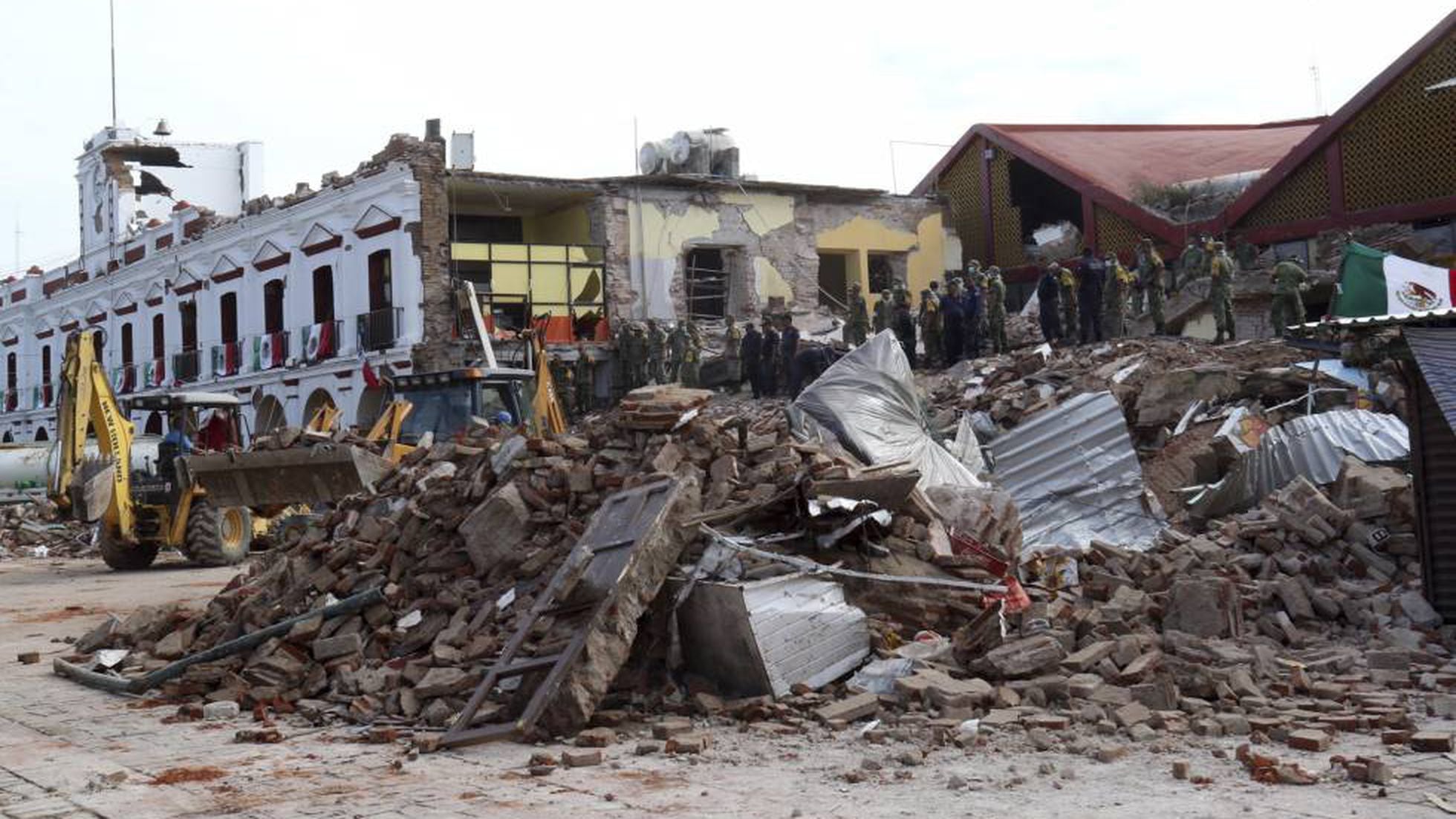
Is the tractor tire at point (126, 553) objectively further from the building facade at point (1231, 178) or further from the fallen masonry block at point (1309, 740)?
the building facade at point (1231, 178)

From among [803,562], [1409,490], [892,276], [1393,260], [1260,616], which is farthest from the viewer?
[892,276]

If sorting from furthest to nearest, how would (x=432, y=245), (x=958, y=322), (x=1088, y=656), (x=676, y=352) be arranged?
(x=432, y=245), (x=676, y=352), (x=958, y=322), (x=1088, y=656)

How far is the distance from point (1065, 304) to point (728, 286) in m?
10.3

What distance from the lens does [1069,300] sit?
23.6 metres

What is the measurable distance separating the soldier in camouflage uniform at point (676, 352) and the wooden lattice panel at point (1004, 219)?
907cm

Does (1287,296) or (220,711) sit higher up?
(1287,296)

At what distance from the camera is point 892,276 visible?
34.2 metres

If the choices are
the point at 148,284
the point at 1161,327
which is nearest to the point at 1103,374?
the point at 1161,327

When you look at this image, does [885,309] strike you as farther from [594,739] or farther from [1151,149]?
[594,739]

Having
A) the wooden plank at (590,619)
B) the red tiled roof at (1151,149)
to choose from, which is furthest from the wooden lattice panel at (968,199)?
the wooden plank at (590,619)

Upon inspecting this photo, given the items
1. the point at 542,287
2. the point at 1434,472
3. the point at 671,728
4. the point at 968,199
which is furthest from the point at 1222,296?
the point at 671,728

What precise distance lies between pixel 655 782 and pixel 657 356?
2192cm

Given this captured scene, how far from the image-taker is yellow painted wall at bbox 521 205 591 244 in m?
31.6

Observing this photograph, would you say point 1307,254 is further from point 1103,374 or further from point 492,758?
point 492,758
